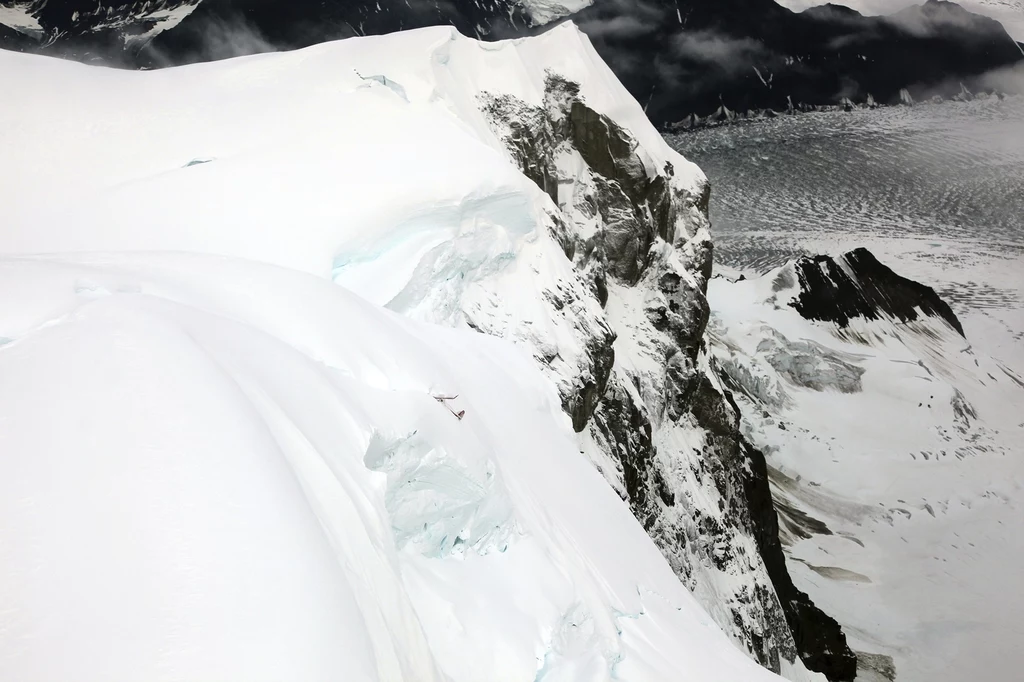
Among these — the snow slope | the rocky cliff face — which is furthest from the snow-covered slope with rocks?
the snow slope

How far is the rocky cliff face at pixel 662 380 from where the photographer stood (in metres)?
22.8

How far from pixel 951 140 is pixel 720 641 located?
154784 mm

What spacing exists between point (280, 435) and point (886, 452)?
8040 centimetres

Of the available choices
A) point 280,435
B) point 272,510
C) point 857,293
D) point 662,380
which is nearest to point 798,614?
point 662,380

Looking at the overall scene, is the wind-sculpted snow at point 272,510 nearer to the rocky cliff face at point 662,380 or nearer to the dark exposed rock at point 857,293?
the rocky cliff face at point 662,380

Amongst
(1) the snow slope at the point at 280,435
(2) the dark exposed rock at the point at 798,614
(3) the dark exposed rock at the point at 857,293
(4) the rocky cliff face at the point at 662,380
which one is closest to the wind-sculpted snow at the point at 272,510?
(1) the snow slope at the point at 280,435

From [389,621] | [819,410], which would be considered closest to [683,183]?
[389,621]

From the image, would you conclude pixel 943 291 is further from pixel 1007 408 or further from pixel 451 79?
pixel 451 79

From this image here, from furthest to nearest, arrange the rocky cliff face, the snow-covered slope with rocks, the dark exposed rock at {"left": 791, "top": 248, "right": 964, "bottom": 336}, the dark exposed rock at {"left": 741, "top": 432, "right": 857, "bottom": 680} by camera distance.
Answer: the dark exposed rock at {"left": 791, "top": 248, "right": 964, "bottom": 336} < the snow-covered slope with rocks < the dark exposed rock at {"left": 741, "top": 432, "right": 857, "bottom": 680} < the rocky cliff face

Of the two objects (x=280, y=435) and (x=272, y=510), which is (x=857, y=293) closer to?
(x=280, y=435)

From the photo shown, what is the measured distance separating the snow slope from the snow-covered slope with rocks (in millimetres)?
44122

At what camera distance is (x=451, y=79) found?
759 inches

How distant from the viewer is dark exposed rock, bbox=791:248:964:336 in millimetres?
93562

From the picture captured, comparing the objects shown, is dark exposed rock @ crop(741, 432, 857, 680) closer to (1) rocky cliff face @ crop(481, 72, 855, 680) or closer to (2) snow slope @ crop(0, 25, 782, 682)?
(1) rocky cliff face @ crop(481, 72, 855, 680)
